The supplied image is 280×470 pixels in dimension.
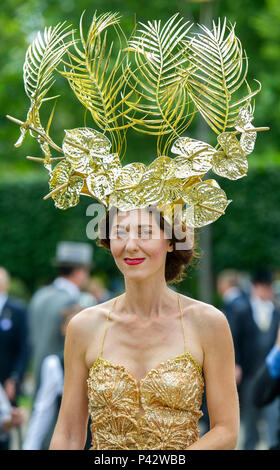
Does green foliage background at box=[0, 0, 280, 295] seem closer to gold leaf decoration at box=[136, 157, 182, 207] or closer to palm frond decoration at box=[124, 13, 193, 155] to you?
palm frond decoration at box=[124, 13, 193, 155]

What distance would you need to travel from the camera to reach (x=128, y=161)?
16.3 metres

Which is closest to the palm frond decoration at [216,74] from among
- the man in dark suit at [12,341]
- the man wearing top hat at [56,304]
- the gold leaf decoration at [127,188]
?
the gold leaf decoration at [127,188]

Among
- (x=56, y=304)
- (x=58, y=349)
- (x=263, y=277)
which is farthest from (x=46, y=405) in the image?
(x=263, y=277)

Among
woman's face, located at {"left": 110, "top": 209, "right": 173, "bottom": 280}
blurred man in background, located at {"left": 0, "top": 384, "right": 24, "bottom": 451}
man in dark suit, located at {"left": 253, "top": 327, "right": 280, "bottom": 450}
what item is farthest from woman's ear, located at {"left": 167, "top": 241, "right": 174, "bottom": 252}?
blurred man in background, located at {"left": 0, "top": 384, "right": 24, "bottom": 451}

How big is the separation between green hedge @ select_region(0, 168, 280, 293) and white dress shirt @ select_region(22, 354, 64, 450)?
8.96m

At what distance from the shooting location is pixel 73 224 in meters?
16.5

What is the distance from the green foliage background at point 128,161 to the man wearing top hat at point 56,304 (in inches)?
262

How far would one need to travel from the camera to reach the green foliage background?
1498 centimetres

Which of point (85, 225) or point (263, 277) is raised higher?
point (85, 225)

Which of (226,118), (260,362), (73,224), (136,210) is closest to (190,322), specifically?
(136,210)

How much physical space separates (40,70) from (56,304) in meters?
4.34

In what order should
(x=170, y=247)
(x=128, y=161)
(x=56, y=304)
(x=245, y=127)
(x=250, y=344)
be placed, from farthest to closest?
(x=128, y=161)
(x=250, y=344)
(x=56, y=304)
(x=170, y=247)
(x=245, y=127)

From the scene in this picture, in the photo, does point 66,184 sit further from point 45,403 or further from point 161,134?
point 45,403
